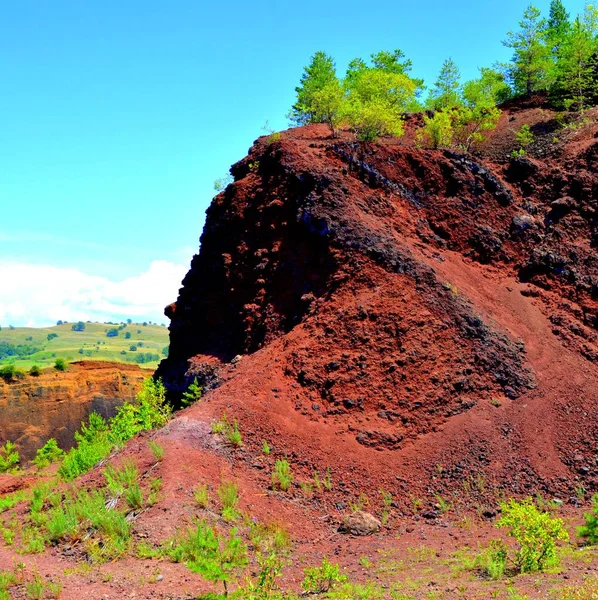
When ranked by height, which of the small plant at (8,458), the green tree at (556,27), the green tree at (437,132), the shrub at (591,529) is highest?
the green tree at (556,27)

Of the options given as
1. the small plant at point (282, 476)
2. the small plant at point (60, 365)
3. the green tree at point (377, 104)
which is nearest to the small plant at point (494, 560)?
the small plant at point (282, 476)

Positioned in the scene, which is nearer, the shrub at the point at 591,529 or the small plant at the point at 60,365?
the shrub at the point at 591,529

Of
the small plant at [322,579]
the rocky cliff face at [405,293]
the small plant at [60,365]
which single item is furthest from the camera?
the small plant at [60,365]

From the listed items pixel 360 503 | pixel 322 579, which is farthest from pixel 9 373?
pixel 322 579

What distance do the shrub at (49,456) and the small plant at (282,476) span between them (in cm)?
1362

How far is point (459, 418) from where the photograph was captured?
14.3 metres

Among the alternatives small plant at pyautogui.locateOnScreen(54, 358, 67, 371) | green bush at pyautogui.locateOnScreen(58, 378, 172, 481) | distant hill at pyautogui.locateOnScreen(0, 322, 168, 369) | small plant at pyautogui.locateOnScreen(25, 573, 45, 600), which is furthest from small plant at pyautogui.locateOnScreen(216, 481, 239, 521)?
distant hill at pyautogui.locateOnScreen(0, 322, 168, 369)

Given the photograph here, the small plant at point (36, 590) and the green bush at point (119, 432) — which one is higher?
the green bush at point (119, 432)

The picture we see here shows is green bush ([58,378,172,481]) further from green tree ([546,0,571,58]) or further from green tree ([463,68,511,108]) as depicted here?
green tree ([546,0,571,58])

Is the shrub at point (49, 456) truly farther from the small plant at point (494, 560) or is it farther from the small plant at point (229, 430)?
the small plant at point (494, 560)

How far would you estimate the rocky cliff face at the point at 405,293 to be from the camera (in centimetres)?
1470

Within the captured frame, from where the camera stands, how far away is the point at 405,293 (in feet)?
53.9

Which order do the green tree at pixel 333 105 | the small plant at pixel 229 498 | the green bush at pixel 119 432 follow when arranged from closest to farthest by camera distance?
1. the small plant at pixel 229 498
2. the green bush at pixel 119 432
3. the green tree at pixel 333 105

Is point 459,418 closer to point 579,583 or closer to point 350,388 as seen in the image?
point 350,388
